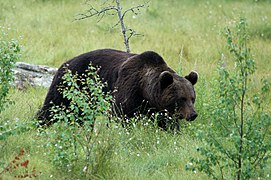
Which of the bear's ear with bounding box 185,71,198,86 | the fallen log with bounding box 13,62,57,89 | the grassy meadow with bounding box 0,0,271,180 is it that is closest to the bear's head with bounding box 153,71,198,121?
the bear's ear with bounding box 185,71,198,86

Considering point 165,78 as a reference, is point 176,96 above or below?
below

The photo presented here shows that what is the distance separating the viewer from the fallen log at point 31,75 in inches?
383

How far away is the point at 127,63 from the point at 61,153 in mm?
2851

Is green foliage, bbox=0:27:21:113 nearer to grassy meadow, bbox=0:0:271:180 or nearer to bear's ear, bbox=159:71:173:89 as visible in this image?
grassy meadow, bbox=0:0:271:180

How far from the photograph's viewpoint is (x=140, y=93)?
760cm

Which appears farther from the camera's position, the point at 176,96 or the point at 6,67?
the point at 176,96

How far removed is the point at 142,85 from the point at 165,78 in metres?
0.48

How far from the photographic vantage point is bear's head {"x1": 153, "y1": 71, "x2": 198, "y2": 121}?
710 centimetres

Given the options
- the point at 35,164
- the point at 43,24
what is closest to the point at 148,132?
the point at 35,164

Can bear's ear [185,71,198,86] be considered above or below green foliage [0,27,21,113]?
below

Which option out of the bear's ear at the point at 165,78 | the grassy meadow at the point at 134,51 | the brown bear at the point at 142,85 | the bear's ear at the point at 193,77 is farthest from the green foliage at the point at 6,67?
the bear's ear at the point at 193,77

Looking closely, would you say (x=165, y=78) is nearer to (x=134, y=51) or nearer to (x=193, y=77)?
(x=193, y=77)

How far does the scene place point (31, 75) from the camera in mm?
10047

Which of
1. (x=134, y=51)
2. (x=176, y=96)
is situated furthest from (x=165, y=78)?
(x=134, y=51)
